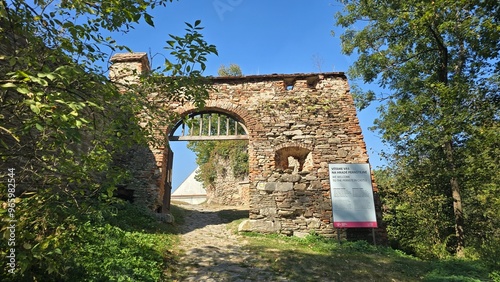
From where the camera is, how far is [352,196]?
7191 mm

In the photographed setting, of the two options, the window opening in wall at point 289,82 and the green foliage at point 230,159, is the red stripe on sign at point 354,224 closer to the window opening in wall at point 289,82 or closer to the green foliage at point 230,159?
the window opening in wall at point 289,82

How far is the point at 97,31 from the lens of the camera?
3.29 metres

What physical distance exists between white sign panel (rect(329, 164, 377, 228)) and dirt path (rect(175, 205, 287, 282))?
2428 mm

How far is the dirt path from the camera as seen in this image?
4719 millimetres

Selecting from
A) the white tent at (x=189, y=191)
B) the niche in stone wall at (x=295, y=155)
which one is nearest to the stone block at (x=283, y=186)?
the niche in stone wall at (x=295, y=155)

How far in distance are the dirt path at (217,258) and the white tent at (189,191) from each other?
1823cm

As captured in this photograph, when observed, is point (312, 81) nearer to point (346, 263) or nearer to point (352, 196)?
point (352, 196)

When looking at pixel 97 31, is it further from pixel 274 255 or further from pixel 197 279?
pixel 274 255

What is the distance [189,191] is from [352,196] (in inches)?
915

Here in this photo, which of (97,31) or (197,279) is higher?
(97,31)

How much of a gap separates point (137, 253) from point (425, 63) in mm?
10036

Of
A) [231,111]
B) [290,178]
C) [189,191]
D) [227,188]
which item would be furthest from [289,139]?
[189,191]

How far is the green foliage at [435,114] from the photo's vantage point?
7340 millimetres

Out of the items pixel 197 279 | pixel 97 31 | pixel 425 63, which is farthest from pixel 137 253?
pixel 425 63
